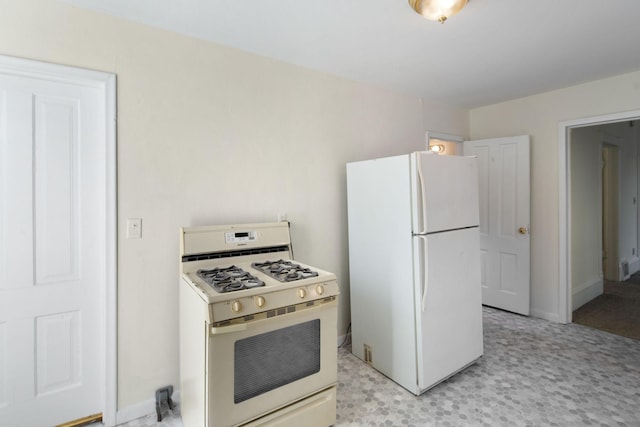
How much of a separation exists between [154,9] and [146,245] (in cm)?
135

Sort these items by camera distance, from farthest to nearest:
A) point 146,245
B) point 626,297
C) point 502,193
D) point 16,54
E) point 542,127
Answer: point 626,297 < point 502,193 < point 542,127 < point 146,245 < point 16,54

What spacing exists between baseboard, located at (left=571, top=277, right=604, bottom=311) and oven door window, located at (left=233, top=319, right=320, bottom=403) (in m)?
3.46

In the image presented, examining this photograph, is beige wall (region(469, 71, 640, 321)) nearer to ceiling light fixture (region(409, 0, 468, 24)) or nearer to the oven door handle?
ceiling light fixture (region(409, 0, 468, 24))

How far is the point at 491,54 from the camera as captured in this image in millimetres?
2420

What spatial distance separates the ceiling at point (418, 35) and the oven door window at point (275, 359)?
5.81ft

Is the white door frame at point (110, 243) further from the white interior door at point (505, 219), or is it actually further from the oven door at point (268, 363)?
the white interior door at point (505, 219)

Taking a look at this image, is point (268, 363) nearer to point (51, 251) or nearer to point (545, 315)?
point (51, 251)

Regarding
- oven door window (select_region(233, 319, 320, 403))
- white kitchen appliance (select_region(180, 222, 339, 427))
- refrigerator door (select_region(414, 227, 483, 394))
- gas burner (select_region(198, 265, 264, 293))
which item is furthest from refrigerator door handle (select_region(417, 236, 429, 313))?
gas burner (select_region(198, 265, 264, 293))

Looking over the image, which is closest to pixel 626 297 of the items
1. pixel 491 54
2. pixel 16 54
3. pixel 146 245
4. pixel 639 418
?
pixel 639 418

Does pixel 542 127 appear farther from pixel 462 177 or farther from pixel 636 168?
pixel 636 168

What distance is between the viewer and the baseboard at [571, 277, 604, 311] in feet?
12.2

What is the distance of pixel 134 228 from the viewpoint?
1916 millimetres

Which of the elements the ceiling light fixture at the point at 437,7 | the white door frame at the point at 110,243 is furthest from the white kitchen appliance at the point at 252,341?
the ceiling light fixture at the point at 437,7

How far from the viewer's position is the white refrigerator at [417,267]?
2113 mm
